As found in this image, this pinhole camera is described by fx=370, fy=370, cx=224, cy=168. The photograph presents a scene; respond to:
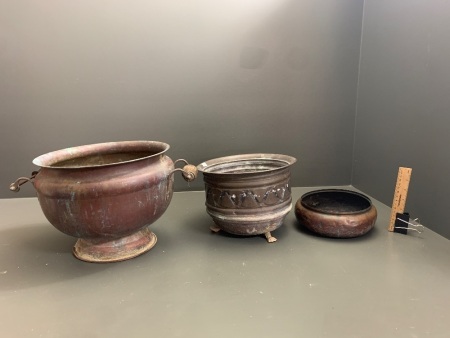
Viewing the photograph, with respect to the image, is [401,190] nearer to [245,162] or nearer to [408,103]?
[408,103]

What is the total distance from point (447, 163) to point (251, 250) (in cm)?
74

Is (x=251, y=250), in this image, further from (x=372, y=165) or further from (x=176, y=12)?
(x=176, y=12)

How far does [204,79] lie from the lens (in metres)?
1.77

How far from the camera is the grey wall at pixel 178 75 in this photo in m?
1.69

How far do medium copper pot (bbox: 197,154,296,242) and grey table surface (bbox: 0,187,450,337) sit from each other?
7 centimetres

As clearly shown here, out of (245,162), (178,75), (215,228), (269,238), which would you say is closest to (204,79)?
(178,75)

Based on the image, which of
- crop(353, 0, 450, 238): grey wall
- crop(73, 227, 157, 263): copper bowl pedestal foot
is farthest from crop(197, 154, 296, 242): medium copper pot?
crop(353, 0, 450, 238): grey wall

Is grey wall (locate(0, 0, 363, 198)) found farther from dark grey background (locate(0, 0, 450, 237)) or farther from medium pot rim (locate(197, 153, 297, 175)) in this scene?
medium pot rim (locate(197, 153, 297, 175))

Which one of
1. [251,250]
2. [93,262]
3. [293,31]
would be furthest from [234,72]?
[93,262]

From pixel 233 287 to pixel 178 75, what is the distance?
1.08m

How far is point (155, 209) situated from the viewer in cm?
122

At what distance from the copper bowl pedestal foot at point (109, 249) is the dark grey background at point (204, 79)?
0.65 m

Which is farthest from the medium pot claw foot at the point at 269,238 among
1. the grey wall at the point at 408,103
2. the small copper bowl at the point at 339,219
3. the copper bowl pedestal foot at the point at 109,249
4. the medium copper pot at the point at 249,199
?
the grey wall at the point at 408,103

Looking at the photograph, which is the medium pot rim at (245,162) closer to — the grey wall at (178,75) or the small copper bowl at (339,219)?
the small copper bowl at (339,219)
